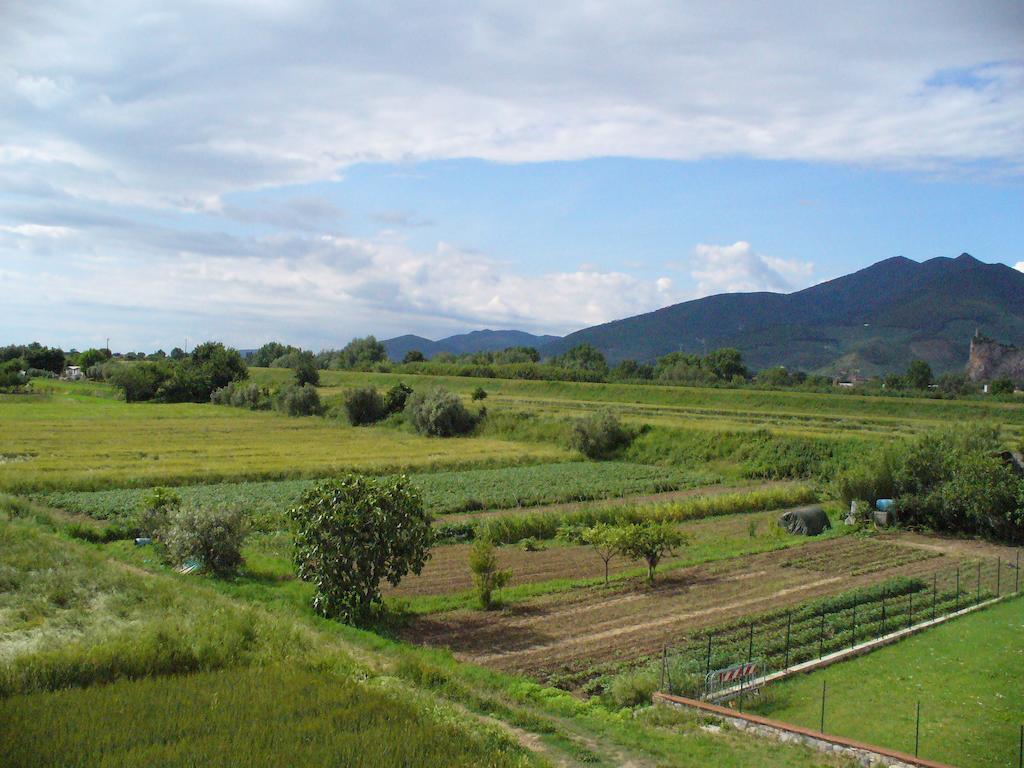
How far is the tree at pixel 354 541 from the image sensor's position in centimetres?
1984

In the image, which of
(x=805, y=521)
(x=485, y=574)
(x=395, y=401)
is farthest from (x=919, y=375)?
(x=485, y=574)

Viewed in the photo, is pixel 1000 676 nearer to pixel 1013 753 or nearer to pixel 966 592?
pixel 1013 753

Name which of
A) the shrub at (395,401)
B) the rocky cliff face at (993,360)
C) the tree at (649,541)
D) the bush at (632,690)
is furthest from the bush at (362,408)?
the rocky cliff face at (993,360)

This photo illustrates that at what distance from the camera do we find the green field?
1437 inches

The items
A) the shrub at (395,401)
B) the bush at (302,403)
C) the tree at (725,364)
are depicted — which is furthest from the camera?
the tree at (725,364)

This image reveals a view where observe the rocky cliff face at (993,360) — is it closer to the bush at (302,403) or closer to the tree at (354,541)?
the bush at (302,403)

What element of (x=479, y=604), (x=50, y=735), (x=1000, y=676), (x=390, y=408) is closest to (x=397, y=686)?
(x=50, y=735)

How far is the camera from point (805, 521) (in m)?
35.3

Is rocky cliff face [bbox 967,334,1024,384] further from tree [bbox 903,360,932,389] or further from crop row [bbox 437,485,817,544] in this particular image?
crop row [bbox 437,485,817,544]

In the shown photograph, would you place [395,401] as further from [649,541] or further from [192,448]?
[649,541]

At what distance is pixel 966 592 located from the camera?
24625 millimetres

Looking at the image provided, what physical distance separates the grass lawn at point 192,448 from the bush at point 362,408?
6.08ft

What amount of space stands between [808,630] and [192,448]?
158 feet

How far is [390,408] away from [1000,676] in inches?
Result: 2896
